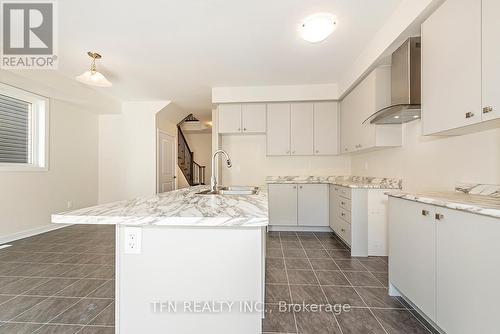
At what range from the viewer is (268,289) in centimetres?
199

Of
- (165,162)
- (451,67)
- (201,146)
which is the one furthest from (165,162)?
(451,67)

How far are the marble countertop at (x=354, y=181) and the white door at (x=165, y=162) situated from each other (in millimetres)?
2781

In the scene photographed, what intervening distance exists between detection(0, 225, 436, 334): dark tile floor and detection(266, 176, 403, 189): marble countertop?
2.91 ft

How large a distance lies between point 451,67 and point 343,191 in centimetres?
195

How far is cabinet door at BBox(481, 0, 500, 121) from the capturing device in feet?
3.84

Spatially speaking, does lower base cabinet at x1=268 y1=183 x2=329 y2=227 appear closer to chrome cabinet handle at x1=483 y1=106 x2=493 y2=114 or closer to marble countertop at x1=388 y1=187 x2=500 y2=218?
marble countertop at x1=388 y1=187 x2=500 y2=218

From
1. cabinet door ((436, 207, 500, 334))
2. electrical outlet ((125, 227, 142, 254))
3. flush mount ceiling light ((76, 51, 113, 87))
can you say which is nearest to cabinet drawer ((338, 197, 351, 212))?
cabinet door ((436, 207, 500, 334))

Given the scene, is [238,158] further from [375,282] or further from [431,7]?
[431,7]

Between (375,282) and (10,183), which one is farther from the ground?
(10,183)

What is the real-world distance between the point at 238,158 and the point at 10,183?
3547 mm

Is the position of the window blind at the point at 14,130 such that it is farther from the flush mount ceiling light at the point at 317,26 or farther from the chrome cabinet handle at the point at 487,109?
the chrome cabinet handle at the point at 487,109

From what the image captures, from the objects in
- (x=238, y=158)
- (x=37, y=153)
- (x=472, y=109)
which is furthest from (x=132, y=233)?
(x=37, y=153)

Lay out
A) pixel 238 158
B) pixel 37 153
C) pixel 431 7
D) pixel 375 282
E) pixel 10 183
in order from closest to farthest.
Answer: pixel 431 7 < pixel 375 282 < pixel 10 183 < pixel 37 153 < pixel 238 158

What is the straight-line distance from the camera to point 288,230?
3949 millimetres
